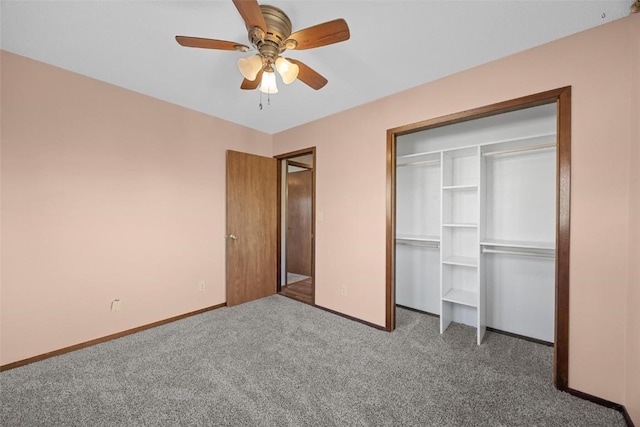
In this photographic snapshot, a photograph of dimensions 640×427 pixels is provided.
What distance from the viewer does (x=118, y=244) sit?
2.48 meters

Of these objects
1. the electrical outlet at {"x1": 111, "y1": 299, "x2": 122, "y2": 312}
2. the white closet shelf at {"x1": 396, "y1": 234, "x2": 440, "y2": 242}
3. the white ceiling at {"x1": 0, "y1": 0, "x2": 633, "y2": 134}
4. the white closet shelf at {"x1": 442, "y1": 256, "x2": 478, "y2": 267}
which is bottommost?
the electrical outlet at {"x1": 111, "y1": 299, "x2": 122, "y2": 312}

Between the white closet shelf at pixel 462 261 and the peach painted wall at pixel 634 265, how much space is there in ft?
3.36

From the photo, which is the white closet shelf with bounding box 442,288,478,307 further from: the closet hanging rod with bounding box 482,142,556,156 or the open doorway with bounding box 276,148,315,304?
the open doorway with bounding box 276,148,315,304

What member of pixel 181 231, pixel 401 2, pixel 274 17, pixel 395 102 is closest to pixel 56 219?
pixel 181 231

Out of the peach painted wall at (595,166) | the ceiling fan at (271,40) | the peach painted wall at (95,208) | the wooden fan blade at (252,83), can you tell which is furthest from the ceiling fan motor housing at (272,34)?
the peach painted wall at (95,208)

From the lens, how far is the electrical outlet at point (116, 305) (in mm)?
2449

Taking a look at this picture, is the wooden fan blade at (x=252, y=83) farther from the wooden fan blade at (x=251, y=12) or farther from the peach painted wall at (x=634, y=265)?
the peach painted wall at (x=634, y=265)

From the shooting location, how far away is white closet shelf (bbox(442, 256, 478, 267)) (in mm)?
2484

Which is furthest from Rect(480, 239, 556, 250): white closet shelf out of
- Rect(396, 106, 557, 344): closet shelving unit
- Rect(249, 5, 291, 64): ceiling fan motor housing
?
Rect(249, 5, 291, 64): ceiling fan motor housing

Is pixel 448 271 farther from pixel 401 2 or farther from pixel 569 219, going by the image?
pixel 401 2

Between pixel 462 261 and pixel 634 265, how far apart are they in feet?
3.98

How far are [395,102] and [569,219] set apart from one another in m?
1.72

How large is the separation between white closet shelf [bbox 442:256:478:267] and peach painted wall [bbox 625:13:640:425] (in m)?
1.02

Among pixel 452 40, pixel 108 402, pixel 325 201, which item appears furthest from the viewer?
pixel 325 201
